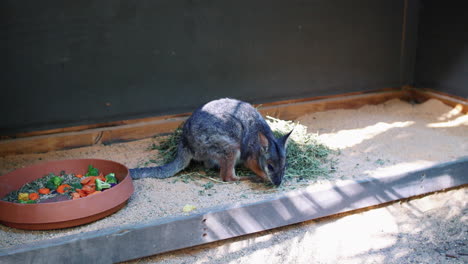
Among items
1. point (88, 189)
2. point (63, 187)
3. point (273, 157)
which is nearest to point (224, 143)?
point (273, 157)

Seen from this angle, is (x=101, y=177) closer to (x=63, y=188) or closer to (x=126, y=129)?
(x=63, y=188)

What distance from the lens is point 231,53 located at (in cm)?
607

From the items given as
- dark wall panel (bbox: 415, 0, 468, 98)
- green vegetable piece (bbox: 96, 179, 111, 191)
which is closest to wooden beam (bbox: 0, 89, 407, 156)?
dark wall panel (bbox: 415, 0, 468, 98)

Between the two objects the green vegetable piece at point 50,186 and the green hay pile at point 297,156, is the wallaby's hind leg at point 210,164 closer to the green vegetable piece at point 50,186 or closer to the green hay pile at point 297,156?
the green hay pile at point 297,156

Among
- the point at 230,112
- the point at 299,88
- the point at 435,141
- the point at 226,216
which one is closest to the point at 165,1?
the point at 230,112

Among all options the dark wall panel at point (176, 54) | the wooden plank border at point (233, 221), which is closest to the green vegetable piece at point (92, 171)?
the wooden plank border at point (233, 221)

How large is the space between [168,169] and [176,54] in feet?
5.61

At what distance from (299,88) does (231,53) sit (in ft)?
3.81

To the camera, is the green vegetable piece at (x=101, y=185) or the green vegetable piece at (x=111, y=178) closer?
the green vegetable piece at (x=101, y=185)

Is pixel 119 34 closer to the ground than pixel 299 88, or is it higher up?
higher up

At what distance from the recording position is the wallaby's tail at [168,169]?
4.66 metres

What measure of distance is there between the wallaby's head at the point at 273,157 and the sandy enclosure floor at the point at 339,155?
0.14 metres

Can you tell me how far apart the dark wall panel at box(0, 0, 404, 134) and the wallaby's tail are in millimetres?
1272

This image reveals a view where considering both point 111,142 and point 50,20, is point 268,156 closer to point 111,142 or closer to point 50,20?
point 111,142
